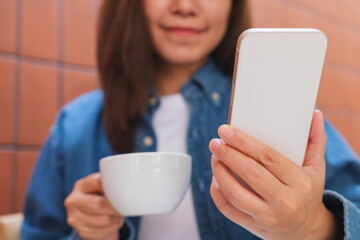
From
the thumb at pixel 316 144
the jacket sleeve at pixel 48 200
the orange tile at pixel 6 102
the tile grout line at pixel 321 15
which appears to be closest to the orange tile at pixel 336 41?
the tile grout line at pixel 321 15

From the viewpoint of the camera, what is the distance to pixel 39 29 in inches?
48.9

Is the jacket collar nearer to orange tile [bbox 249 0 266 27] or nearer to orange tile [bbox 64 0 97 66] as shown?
orange tile [bbox 64 0 97 66]

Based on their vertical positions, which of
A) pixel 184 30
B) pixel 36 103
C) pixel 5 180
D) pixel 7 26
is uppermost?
pixel 184 30

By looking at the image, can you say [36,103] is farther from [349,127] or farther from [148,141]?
[349,127]

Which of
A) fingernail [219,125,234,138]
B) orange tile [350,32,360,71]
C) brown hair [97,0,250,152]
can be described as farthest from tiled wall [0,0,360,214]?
orange tile [350,32,360,71]

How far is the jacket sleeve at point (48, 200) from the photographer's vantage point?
621 mm

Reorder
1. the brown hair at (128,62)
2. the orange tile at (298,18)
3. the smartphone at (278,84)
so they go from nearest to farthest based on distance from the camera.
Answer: the smartphone at (278,84) → the brown hair at (128,62) → the orange tile at (298,18)

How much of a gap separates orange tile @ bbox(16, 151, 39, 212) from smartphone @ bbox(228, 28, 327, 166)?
3.34 feet

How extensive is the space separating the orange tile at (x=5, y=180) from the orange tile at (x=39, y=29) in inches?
12.4

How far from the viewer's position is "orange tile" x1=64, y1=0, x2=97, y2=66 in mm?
1316

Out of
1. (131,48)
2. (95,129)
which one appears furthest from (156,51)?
(95,129)

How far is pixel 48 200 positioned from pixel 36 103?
65 centimetres

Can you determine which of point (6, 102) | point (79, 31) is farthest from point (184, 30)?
point (79, 31)

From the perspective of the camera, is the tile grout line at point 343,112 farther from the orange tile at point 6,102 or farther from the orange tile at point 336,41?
the orange tile at point 6,102
